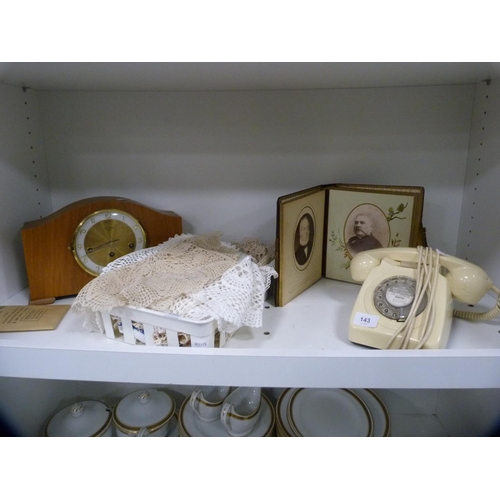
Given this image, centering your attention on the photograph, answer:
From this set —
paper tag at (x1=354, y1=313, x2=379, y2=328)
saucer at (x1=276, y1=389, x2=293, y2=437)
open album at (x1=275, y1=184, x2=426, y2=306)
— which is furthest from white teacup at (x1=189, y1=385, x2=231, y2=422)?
paper tag at (x1=354, y1=313, x2=379, y2=328)

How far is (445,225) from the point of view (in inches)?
31.7

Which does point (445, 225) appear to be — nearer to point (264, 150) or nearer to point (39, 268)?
point (264, 150)

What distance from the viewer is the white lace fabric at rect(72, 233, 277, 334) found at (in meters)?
0.51

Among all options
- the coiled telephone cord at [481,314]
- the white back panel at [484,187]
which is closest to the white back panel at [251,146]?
the white back panel at [484,187]

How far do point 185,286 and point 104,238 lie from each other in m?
0.24

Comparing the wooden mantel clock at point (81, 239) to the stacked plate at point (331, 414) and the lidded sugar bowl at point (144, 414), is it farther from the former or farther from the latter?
the stacked plate at point (331, 414)

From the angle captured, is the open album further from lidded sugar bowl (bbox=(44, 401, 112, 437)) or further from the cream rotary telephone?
lidded sugar bowl (bbox=(44, 401, 112, 437))

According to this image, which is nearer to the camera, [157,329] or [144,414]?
[157,329]

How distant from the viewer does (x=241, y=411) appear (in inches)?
30.2

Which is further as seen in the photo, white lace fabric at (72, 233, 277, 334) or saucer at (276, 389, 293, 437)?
saucer at (276, 389, 293, 437)

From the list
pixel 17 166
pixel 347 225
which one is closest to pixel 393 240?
pixel 347 225

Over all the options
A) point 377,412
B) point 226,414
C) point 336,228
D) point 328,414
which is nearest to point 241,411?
point 226,414

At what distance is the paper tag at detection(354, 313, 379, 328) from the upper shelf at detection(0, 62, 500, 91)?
1.11 feet

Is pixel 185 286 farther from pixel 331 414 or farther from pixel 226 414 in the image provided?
pixel 331 414
